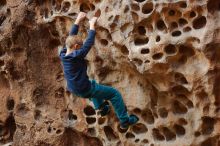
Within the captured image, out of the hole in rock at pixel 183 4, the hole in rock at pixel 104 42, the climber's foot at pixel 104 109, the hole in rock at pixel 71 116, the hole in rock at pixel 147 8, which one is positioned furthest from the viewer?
the hole in rock at pixel 71 116

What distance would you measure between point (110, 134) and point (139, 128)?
12.2 inches

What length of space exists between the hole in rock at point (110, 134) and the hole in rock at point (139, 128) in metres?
0.20

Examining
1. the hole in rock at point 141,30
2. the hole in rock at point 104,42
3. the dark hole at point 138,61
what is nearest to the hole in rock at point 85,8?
the hole in rock at point 104,42

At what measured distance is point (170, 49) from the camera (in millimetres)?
4090

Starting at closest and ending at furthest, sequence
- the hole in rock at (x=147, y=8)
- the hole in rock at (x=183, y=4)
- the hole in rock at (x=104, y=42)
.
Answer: the hole in rock at (x=183, y=4) → the hole in rock at (x=147, y=8) → the hole in rock at (x=104, y=42)

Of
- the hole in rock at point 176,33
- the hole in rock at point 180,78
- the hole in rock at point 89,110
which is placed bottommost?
the hole in rock at point 89,110

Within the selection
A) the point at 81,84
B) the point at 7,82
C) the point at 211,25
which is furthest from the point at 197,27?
the point at 7,82

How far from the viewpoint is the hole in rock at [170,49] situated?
13.3 feet

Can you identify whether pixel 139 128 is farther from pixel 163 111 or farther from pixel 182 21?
pixel 182 21

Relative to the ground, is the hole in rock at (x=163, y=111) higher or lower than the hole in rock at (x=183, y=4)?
lower

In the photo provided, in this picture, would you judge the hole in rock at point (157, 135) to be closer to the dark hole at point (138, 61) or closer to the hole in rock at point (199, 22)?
the dark hole at point (138, 61)

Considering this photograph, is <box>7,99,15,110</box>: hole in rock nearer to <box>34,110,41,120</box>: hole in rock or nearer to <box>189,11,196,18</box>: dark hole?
<box>34,110,41,120</box>: hole in rock

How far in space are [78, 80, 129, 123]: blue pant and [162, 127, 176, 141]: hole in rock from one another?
0.40 meters

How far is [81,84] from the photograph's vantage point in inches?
153
